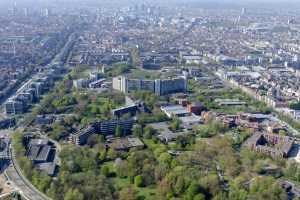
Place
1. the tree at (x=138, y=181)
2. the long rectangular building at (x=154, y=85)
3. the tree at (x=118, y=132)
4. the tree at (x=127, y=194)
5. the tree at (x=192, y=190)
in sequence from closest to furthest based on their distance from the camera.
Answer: the tree at (x=127, y=194) < the tree at (x=192, y=190) < the tree at (x=138, y=181) < the tree at (x=118, y=132) < the long rectangular building at (x=154, y=85)

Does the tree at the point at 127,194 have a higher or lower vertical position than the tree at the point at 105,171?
higher

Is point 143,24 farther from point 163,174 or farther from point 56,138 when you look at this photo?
point 163,174

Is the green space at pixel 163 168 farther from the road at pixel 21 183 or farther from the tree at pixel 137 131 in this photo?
the road at pixel 21 183

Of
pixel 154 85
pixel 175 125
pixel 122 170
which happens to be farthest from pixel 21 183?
pixel 154 85

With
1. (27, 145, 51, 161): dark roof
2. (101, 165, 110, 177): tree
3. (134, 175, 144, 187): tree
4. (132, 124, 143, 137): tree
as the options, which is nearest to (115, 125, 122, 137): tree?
(132, 124, 143, 137): tree

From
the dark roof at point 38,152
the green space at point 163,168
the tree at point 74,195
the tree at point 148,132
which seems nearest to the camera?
the tree at point 74,195

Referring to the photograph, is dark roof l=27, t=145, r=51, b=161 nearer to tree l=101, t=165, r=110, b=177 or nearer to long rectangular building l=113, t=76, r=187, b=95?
tree l=101, t=165, r=110, b=177

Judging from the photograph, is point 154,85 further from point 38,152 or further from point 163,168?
point 163,168

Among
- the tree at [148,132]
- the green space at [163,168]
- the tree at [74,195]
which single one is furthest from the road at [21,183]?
the tree at [148,132]
